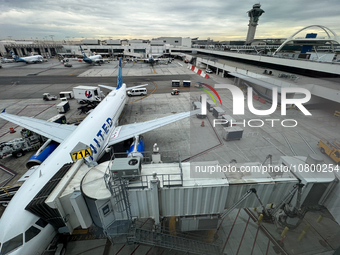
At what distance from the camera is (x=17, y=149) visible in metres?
21.6

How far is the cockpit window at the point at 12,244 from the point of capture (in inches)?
346

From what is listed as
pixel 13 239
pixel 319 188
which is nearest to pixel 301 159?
pixel 319 188

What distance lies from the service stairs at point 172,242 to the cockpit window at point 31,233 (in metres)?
6.40

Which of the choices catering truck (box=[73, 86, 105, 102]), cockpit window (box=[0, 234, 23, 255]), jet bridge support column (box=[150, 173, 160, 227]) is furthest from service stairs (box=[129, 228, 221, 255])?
catering truck (box=[73, 86, 105, 102])

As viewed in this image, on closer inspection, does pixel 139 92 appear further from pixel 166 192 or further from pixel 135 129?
pixel 166 192

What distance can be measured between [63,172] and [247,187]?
12401 mm

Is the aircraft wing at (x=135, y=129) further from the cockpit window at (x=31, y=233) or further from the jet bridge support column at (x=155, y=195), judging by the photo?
the jet bridge support column at (x=155, y=195)

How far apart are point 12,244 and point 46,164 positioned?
6.00 metres

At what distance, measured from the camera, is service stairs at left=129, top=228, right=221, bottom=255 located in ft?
A: 31.5

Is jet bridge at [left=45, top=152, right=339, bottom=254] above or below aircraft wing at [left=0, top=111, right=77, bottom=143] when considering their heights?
above

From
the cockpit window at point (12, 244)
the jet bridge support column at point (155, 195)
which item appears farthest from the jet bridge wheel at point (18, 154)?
the jet bridge support column at point (155, 195)

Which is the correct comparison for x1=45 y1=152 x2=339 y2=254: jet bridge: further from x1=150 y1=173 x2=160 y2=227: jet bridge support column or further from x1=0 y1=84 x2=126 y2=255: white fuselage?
x1=0 y1=84 x2=126 y2=255: white fuselage

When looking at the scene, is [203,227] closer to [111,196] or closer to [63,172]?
[111,196]

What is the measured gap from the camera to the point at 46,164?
44.6 feet
